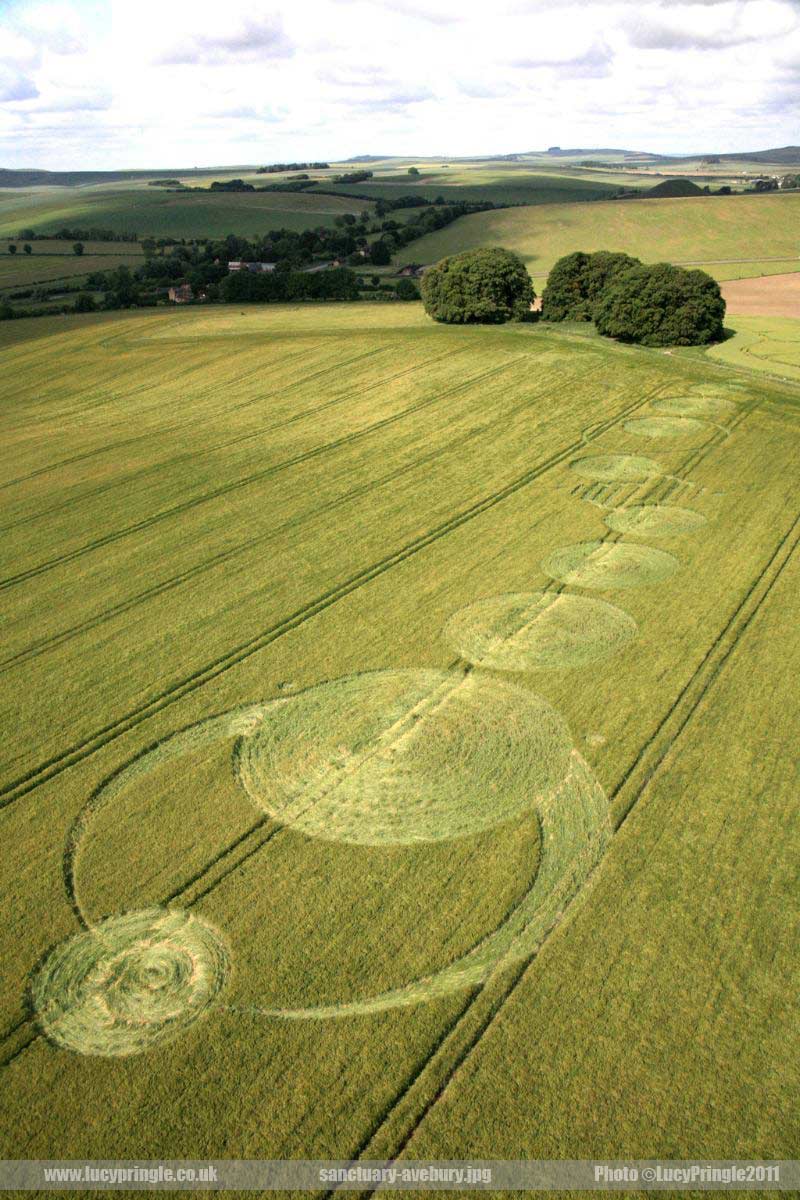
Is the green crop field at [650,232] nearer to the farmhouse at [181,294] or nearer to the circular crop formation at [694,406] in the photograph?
the farmhouse at [181,294]

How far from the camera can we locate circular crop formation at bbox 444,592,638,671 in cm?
2567

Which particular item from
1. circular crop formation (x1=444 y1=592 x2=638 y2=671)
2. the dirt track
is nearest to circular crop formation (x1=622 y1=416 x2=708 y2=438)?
circular crop formation (x1=444 y1=592 x2=638 y2=671)

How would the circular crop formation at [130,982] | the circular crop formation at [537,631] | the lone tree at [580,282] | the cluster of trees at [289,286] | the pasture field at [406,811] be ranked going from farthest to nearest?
1. the cluster of trees at [289,286]
2. the lone tree at [580,282]
3. the circular crop formation at [537,631]
4. the circular crop formation at [130,982]
5. the pasture field at [406,811]

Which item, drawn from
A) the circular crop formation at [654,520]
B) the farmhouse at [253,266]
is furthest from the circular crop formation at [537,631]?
the farmhouse at [253,266]

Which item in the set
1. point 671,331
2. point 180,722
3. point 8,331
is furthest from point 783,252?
point 180,722

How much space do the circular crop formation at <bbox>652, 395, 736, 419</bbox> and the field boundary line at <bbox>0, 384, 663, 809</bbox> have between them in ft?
42.8

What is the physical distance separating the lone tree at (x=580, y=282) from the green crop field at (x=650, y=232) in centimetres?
3889

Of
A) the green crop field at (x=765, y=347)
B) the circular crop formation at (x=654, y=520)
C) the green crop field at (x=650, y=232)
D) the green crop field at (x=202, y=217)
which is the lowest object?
the circular crop formation at (x=654, y=520)

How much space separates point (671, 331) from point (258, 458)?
36.8m

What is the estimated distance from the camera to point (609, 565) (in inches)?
1236

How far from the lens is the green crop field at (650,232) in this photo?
11888cm

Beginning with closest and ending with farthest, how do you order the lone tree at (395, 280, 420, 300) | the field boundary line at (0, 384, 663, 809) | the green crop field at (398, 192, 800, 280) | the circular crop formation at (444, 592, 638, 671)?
the field boundary line at (0, 384, 663, 809)
the circular crop formation at (444, 592, 638, 671)
the lone tree at (395, 280, 420, 300)
the green crop field at (398, 192, 800, 280)

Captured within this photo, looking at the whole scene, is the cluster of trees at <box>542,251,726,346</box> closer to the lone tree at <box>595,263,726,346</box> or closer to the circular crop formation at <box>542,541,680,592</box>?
the lone tree at <box>595,263,726,346</box>

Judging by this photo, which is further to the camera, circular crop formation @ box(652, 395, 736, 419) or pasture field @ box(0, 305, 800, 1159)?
circular crop formation @ box(652, 395, 736, 419)
